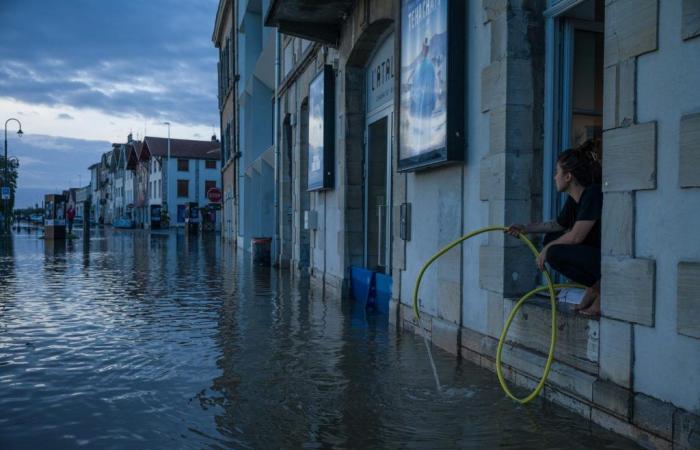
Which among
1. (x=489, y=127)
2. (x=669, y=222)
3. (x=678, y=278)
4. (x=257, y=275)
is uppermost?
(x=489, y=127)

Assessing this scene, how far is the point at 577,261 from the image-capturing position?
4.78 m

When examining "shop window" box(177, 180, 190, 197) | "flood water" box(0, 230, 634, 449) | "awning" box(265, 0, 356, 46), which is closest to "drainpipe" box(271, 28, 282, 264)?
"awning" box(265, 0, 356, 46)

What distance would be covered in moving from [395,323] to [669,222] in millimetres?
5186

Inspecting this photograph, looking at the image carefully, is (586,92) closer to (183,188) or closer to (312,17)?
(312,17)

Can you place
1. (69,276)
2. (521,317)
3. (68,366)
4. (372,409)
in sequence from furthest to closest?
(69,276) → (68,366) → (521,317) → (372,409)

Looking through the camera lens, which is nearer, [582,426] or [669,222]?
[669,222]

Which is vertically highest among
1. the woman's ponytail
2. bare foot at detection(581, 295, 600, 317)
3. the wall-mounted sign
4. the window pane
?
the wall-mounted sign

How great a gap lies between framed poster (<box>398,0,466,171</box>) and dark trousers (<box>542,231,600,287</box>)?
211 cm

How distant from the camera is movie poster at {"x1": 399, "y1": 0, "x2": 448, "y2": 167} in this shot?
705 centimetres

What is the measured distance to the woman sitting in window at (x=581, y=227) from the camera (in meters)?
4.75

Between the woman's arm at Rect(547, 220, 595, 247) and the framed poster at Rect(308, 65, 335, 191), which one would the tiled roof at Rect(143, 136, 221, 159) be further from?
the woman's arm at Rect(547, 220, 595, 247)

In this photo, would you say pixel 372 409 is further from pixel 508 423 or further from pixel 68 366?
pixel 68 366

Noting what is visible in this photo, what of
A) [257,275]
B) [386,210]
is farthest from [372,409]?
[257,275]

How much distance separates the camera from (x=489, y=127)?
6.25 metres
